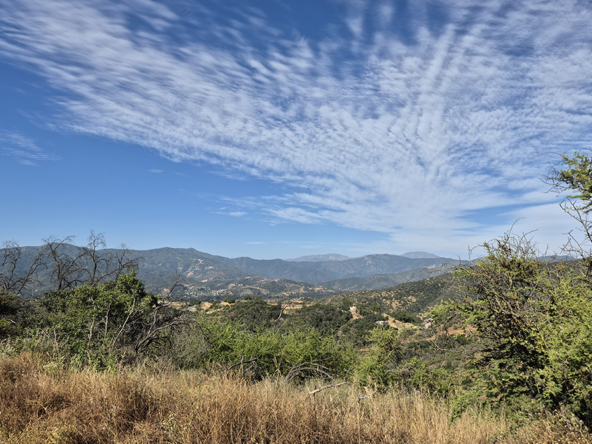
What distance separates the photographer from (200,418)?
10.2ft

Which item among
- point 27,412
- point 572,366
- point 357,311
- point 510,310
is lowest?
point 357,311

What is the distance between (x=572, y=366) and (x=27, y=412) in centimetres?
798

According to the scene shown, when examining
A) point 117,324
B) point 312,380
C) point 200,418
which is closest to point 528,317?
point 312,380

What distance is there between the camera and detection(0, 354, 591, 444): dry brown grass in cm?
306

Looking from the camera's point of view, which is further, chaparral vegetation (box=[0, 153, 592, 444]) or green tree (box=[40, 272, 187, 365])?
green tree (box=[40, 272, 187, 365])

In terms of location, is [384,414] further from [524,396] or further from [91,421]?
[524,396]

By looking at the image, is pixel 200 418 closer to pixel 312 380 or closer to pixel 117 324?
pixel 312 380

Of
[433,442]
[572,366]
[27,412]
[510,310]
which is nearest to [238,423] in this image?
[433,442]

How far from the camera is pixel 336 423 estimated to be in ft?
10.7

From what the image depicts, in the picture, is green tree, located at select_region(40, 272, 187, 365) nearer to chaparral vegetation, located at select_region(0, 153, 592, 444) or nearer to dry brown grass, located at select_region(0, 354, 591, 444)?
chaparral vegetation, located at select_region(0, 153, 592, 444)

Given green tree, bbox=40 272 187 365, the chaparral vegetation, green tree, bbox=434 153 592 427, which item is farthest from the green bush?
green tree, bbox=434 153 592 427

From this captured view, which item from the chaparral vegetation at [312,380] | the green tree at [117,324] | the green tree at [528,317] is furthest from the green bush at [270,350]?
the green tree at [528,317]

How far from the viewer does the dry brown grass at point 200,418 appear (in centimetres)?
306

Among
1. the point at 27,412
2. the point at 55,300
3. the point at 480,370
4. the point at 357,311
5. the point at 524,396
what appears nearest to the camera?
the point at 27,412
